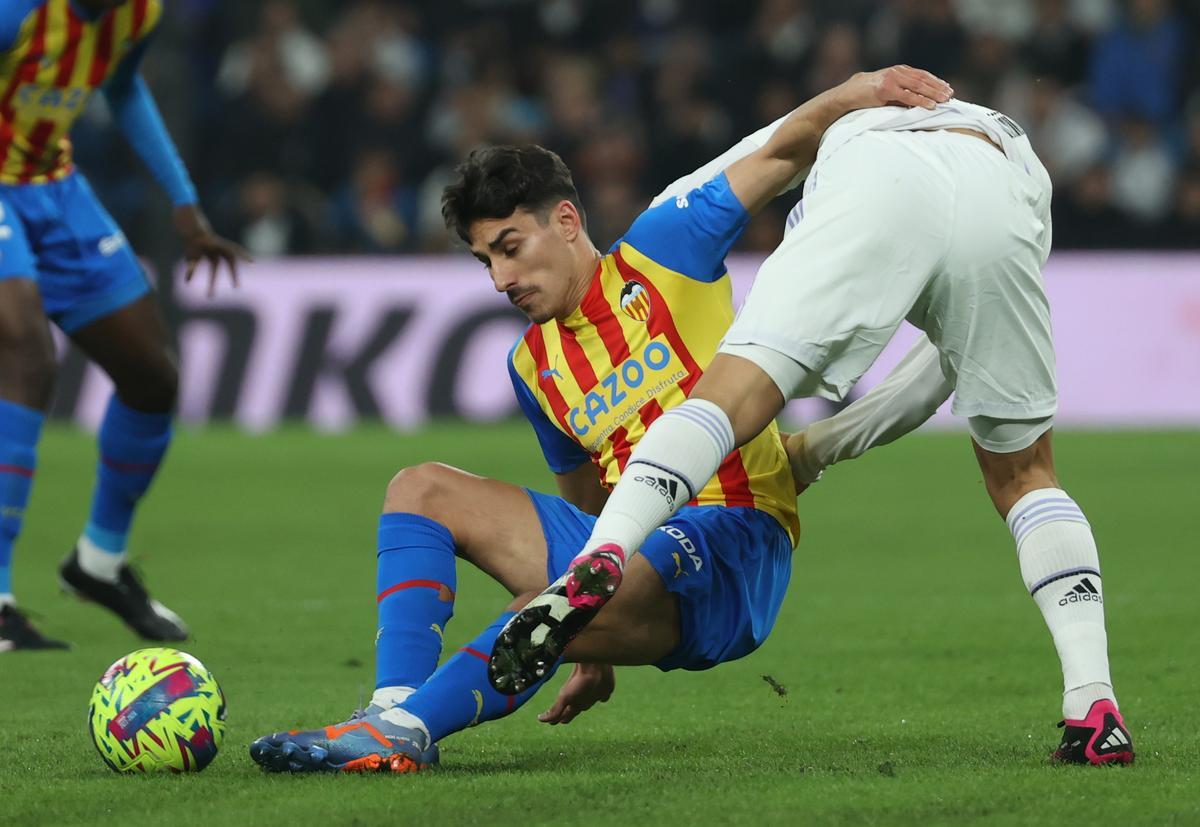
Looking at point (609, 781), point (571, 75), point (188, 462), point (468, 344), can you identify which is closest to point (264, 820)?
point (609, 781)

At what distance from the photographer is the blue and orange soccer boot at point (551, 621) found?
3.31m

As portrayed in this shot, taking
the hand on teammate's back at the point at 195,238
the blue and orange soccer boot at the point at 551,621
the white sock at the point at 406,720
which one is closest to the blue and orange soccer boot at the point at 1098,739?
the blue and orange soccer boot at the point at 551,621

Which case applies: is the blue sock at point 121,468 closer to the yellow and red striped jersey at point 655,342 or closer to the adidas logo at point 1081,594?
the yellow and red striped jersey at point 655,342

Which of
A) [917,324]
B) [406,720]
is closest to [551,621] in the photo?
[406,720]

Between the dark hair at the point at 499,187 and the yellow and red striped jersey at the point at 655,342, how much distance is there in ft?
0.76

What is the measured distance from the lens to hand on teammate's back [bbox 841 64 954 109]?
13.0 ft

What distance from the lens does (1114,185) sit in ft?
46.2

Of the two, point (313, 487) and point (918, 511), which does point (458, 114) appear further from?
point (918, 511)

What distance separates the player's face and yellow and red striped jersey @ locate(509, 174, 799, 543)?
0.08 m

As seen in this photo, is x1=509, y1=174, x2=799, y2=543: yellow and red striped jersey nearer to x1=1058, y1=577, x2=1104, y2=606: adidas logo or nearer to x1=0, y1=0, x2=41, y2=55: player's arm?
x1=1058, y1=577, x2=1104, y2=606: adidas logo

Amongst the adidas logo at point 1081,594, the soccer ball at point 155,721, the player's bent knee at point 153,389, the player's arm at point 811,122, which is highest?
the player's arm at point 811,122

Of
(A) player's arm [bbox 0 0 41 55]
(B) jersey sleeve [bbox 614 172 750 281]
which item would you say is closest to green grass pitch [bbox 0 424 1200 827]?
(B) jersey sleeve [bbox 614 172 750 281]

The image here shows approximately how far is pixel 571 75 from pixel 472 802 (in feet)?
38.1

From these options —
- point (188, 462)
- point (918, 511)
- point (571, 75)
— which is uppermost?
point (571, 75)
